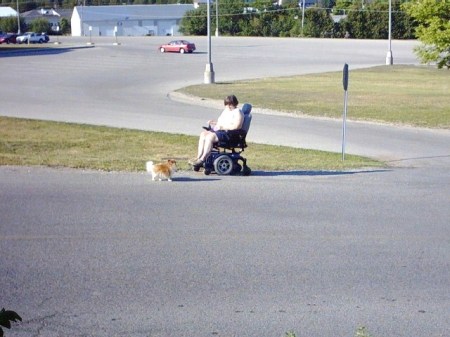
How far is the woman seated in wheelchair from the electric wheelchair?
7cm

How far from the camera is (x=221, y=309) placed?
7730mm

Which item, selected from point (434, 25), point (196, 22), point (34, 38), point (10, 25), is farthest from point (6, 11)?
point (434, 25)

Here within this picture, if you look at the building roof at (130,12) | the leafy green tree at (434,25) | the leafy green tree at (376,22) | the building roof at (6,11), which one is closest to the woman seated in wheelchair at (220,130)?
the leafy green tree at (434,25)

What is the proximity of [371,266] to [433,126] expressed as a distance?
16.6 m

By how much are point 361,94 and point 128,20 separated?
306 feet

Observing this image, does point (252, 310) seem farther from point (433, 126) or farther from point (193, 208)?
point (433, 126)

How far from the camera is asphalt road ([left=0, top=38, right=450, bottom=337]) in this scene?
752 centimetres

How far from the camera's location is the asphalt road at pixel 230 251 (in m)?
7.52

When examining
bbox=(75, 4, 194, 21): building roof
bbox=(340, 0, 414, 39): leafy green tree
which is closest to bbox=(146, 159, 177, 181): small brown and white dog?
bbox=(340, 0, 414, 39): leafy green tree

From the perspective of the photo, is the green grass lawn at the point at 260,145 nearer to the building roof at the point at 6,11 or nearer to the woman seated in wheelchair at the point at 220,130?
the woman seated in wheelchair at the point at 220,130

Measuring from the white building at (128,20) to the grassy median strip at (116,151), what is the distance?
337 ft

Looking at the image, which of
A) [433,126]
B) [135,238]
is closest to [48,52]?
[433,126]

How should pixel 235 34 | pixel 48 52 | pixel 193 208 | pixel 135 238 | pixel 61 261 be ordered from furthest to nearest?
pixel 235 34, pixel 48 52, pixel 193 208, pixel 135 238, pixel 61 261

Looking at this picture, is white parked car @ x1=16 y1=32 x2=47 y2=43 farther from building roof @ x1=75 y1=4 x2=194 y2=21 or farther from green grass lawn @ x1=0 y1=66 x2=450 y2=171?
green grass lawn @ x1=0 y1=66 x2=450 y2=171
